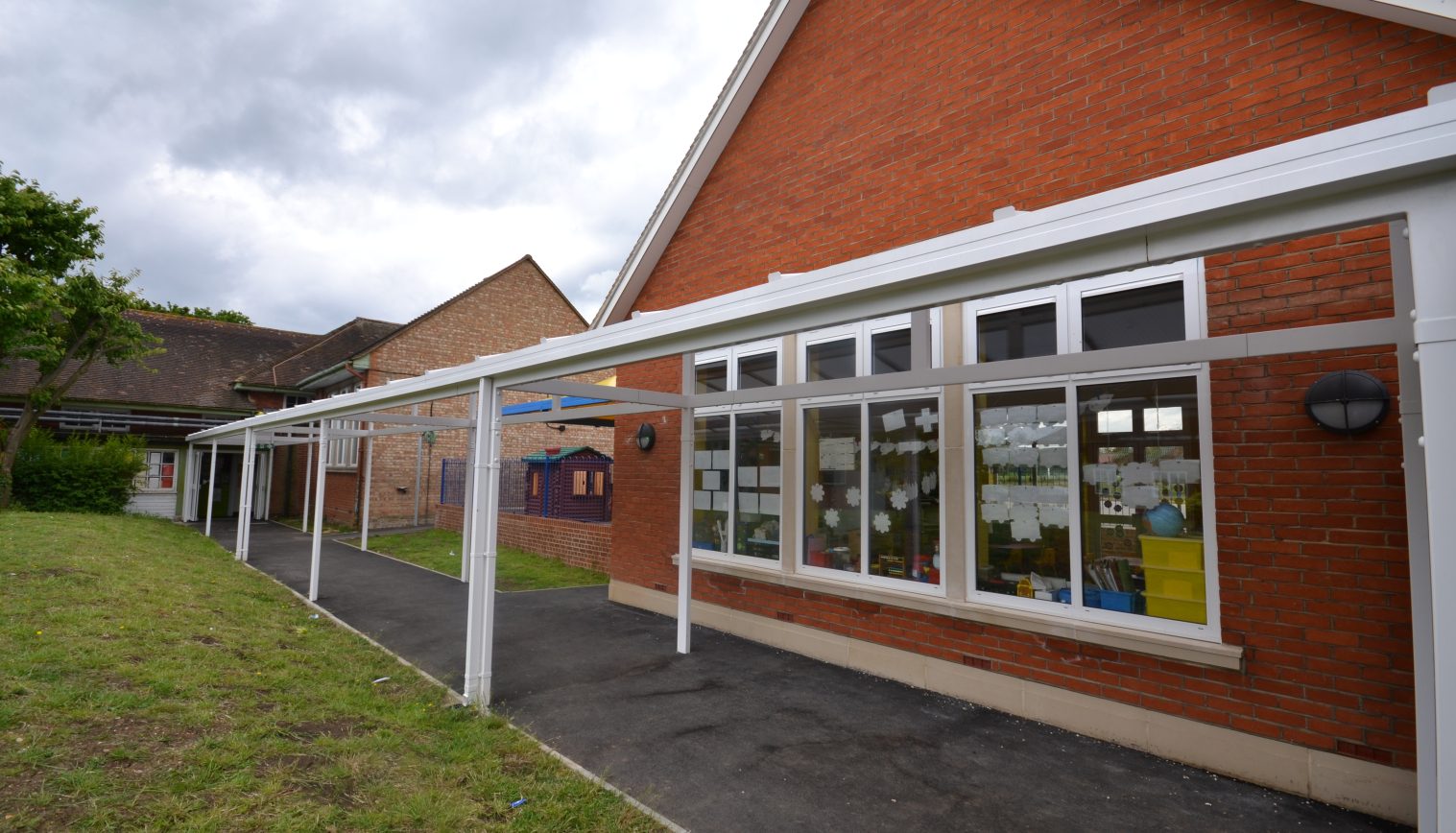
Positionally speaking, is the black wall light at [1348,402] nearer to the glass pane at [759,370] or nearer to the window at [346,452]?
the glass pane at [759,370]

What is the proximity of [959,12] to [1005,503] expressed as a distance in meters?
4.36

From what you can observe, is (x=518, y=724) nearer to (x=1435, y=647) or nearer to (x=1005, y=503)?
(x=1005, y=503)

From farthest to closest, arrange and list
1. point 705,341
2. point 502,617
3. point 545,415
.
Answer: point 502,617, point 545,415, point 705,341

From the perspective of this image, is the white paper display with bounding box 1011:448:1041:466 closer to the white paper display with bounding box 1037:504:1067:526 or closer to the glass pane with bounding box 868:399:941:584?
the white paper display with bounding box 1037:504:1067:526

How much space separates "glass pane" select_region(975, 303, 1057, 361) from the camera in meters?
5.53

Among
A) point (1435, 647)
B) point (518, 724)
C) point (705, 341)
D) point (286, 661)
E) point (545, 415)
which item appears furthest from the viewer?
point (545, 415)

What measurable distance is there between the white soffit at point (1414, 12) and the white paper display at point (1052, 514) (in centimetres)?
348

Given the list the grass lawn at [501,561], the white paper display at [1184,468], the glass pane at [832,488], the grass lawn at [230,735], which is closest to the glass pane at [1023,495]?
the white paper display at [1184,468]

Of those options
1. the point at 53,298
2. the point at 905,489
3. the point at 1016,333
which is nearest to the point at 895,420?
the point at 905,489

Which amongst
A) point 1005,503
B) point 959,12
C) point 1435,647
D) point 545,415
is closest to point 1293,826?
point 1005,503

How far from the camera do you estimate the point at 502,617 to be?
28.2 ft

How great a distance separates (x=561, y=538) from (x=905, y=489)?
897 centimetres

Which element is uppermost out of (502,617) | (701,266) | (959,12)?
(959,12)

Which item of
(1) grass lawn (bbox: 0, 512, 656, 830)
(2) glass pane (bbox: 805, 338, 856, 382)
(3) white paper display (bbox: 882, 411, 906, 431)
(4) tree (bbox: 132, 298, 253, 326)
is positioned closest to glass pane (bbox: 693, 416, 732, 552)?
(2) glass pane (bbox: 805, 338, 856, 382)
